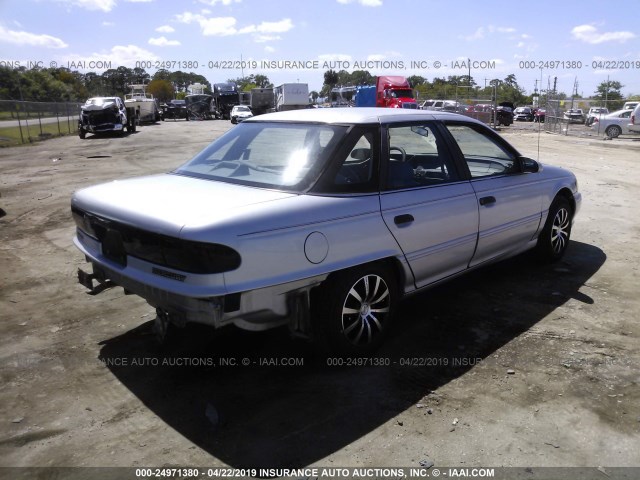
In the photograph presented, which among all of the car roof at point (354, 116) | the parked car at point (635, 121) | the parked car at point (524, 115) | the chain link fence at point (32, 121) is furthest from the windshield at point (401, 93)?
the car roof at point (354, 116)

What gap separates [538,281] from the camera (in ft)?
17.6

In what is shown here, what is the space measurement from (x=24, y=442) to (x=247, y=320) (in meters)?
1.37

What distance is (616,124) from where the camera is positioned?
86.3ft

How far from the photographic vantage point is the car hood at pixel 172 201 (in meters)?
3.10

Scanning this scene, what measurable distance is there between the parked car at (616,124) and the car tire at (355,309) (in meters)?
26.8

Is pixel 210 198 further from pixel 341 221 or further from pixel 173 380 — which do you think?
pixel 173 380

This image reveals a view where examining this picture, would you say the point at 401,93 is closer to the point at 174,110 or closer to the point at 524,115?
the point at 524,115

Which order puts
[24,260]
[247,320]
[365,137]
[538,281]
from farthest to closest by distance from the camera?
A: 1. [24,260]
2. [538,281]
3. [365,137]
4. [247,320]

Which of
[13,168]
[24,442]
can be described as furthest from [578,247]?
[13,168]

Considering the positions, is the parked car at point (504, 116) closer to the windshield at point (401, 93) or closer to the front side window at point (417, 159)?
the windshield at point (401, 93)

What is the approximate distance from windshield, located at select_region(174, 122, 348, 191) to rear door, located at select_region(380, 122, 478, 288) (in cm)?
50

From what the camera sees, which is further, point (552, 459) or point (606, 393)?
point (606, 393)

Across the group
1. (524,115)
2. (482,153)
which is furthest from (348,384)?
(524,115)

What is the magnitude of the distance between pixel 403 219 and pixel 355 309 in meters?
0.72
